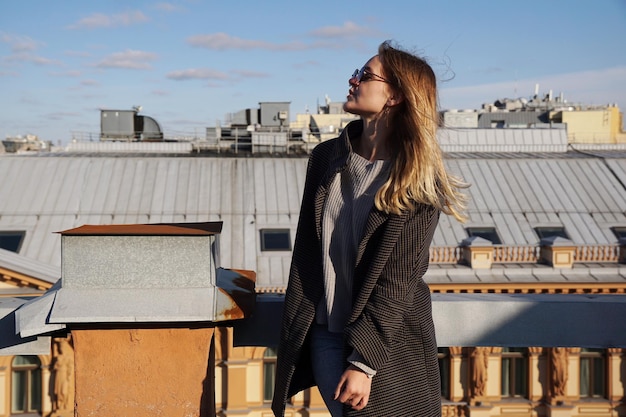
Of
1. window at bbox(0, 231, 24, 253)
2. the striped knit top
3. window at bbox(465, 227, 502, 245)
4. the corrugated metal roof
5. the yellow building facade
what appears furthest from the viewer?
the yellow building facade

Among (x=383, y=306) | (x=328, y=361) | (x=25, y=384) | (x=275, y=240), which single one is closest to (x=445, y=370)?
(x=275, y=240)

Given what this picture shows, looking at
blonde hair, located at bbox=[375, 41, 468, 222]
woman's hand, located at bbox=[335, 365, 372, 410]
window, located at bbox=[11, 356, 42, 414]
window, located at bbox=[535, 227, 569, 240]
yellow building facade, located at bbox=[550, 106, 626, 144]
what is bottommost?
window, located at bbox=[11, 356, 42, 414]

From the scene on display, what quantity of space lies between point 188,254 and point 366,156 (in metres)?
0.97

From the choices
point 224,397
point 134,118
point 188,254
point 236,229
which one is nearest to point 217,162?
point 236,229

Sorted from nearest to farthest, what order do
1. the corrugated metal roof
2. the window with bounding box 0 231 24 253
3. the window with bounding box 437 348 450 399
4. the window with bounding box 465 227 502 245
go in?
1. the window with bounding box 437 348 450 399
2. the window with bounding box 0 231 24 253
3. the corrugated metal roof
4. the window with bounding box 465 227 502 245

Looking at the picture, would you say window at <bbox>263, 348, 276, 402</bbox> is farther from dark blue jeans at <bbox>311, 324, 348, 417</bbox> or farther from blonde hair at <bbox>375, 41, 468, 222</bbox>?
blonde hair at <bbox>375, 41, 468, 222</bbox>

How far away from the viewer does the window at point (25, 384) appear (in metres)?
21.8

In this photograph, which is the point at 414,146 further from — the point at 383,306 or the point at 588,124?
the point at 588,124

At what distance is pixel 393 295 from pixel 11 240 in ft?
78.9

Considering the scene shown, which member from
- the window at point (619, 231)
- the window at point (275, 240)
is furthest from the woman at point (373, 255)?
the window at point (619, 231)

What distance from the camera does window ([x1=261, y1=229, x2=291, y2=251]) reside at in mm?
24984

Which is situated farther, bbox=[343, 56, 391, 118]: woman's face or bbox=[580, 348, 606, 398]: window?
bbox=[580, 348, 606, 398]: window

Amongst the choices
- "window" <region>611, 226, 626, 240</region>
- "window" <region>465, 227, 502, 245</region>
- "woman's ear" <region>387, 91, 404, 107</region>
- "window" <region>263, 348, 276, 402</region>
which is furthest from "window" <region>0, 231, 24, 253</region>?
"woman's ear" <region>387, 91, 404, 107</region>

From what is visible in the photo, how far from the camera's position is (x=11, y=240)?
25.1 m
